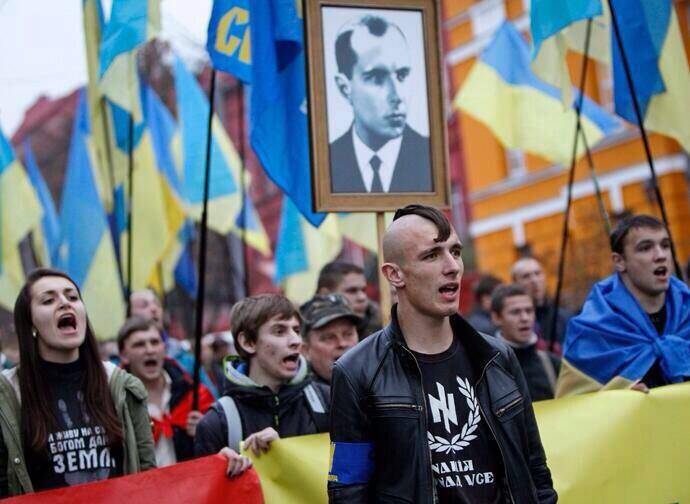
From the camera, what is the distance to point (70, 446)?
4219 mm

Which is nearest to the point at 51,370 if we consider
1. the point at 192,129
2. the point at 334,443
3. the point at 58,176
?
the point at 334,443

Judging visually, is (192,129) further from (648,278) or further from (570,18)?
(648,278)

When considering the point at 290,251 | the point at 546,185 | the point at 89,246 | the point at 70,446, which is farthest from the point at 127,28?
the point at 546,185

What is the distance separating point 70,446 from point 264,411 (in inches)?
35.4

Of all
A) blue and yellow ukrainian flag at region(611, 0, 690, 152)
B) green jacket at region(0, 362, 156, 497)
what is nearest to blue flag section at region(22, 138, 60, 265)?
blue and yellow ukrainian flag at region(611, 0, 690, 152)

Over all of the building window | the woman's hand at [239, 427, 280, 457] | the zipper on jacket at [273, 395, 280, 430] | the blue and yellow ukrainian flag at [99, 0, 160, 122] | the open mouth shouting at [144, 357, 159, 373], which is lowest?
the woman's hand at [239, 427, 280, 457]

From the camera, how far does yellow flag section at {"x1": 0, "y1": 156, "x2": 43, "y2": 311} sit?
37.4 feet

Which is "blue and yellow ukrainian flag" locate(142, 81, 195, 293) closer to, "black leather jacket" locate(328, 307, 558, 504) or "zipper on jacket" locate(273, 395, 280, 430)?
"zipper on jacket" locate(273, 395, 280, 430)

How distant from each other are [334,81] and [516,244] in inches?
801

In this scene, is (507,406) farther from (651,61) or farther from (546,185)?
(546,185)

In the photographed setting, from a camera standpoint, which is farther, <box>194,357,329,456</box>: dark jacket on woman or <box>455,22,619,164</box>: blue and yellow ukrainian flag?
<box>455,22,619,164</box>: blue and yellow ukrainian flag

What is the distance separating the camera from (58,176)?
34.2 meters

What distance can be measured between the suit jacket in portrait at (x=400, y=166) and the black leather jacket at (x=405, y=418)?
1.90 m

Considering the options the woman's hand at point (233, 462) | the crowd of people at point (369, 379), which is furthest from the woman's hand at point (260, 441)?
the woman's hand at point (233, 462)
